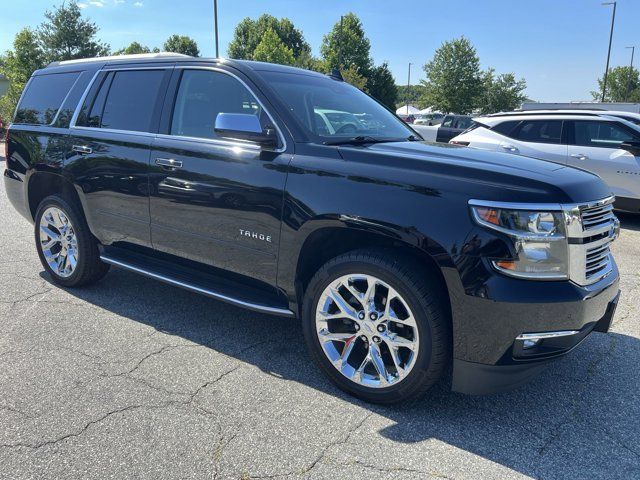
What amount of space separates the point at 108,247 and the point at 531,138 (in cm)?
710

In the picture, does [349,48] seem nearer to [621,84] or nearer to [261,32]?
[261,32]

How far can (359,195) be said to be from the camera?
2.81 m

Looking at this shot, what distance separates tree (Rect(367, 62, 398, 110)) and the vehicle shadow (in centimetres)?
5508

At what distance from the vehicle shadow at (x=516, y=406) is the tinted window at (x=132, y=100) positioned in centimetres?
151

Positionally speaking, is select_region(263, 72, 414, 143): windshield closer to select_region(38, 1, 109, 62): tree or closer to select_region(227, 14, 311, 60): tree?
select_region(38, 1, 109, 62): tree

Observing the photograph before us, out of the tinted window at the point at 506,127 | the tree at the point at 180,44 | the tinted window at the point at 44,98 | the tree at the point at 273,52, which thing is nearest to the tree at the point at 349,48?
the tree at the point at 273,52

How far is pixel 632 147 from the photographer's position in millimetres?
7875

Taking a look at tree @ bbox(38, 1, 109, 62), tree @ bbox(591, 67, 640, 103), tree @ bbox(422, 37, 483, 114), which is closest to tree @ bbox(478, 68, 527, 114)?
tree @ bbox(422, 37, 483, 114)

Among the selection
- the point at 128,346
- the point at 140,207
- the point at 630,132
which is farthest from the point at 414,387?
the point at 630,132

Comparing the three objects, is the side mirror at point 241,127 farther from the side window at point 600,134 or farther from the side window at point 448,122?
the side window at point 448,122

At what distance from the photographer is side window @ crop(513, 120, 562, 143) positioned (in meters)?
8.50

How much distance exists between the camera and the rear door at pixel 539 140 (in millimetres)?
8445

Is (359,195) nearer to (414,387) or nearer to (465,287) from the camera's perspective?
(465,287)

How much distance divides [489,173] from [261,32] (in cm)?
7114
